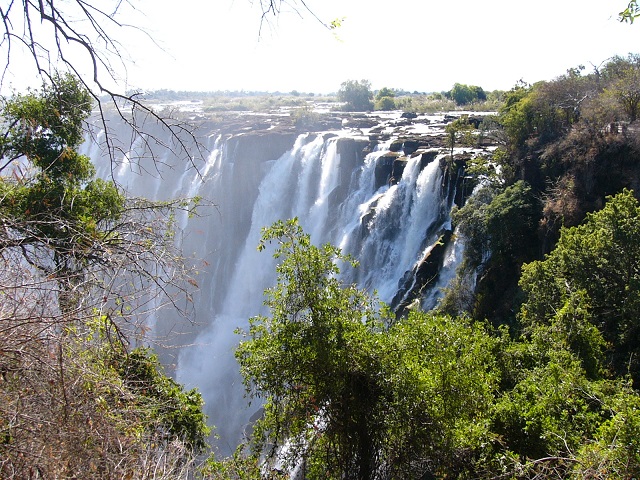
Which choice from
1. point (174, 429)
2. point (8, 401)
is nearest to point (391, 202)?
point (174, 429)

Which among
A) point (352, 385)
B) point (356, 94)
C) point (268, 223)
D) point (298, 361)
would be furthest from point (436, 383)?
point (356, 94)

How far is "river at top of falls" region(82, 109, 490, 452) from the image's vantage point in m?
19.7

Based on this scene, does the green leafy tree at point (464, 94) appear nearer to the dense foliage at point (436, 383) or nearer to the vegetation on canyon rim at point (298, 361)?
the vegetation on canyon rim at point (298, 361)

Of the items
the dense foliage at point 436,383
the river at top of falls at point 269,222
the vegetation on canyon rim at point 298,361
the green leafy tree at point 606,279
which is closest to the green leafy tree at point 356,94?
the river at top of falls at point 269,222

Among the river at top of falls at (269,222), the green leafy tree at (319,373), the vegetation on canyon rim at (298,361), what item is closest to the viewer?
the vegetation on canyon rim at (298,361)

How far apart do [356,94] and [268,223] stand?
126 ft

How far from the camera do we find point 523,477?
5.21 m

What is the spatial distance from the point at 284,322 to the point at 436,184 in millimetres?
15127

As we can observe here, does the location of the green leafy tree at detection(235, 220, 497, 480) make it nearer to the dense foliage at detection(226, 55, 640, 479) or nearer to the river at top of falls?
the dense foliage at detection(226, 55, 640, 479)

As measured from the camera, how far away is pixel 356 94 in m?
61.4

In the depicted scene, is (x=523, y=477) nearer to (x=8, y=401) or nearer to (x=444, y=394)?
(x=444, y=394)

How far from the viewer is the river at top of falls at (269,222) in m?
19.7

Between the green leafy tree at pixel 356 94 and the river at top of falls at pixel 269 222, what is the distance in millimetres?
29205

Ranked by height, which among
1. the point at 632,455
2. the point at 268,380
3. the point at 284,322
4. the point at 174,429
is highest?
the point at 284,322
